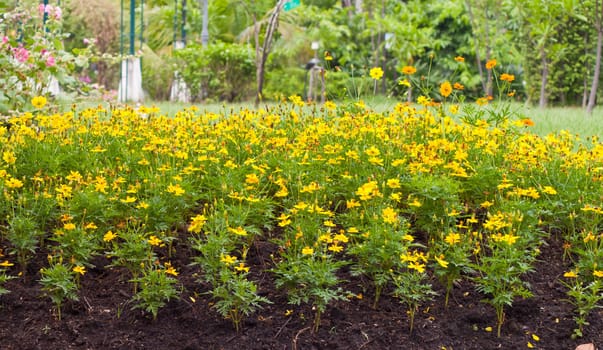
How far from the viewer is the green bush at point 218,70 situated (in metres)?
11.8

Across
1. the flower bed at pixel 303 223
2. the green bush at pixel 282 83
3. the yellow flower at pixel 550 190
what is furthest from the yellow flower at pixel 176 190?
the green bush at pixel 282 83

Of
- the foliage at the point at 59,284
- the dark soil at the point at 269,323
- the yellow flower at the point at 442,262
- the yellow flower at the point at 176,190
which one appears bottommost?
the dark soil at the point at 269,323

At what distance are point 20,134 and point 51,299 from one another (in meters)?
1.19

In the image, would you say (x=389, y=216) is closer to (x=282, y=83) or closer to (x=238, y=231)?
(x=238, y=231)

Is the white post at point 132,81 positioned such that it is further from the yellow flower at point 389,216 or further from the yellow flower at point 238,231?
the yellow flower at point 389,216

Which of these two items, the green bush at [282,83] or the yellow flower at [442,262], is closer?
the yellow flower at [442,262]

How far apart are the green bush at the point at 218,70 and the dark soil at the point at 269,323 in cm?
883

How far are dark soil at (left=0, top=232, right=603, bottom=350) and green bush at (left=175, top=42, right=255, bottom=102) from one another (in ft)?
29.0

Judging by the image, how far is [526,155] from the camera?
3936mm

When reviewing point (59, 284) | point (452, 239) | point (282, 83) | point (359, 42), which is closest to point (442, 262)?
point (452, 239)

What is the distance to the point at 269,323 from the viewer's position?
2.97m

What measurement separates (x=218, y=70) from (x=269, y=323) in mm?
9491

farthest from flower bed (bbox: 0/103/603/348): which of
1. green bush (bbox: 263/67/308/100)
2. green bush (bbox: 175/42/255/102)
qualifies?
green bush (bbox: 263/67/308/100)

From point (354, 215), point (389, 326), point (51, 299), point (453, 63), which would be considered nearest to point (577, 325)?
point (389, 326)
